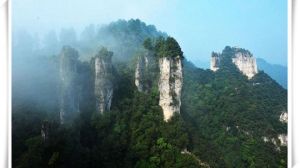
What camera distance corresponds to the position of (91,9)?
3592 millimetres

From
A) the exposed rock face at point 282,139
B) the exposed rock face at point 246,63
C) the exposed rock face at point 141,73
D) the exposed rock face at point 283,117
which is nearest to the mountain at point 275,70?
the exposed rock face at point 246,63

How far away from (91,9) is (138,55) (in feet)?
2.76

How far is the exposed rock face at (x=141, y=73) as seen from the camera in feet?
A: 14.1

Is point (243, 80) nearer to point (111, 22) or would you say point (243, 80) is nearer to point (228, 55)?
point (228, 55)

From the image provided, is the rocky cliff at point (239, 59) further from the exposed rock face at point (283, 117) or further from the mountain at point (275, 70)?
the exposed rock face at point (283, 117)

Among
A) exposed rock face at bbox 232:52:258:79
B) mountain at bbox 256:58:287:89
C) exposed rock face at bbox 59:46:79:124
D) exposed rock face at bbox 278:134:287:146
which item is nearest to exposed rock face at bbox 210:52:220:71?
exposed rock face at bbox 232:52:258:79

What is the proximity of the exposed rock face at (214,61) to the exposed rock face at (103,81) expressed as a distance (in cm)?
83

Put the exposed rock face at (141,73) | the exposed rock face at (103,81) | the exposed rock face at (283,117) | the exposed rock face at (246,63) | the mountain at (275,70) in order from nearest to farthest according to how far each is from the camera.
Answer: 1. the mountain at (275,70)
2. the exposed rock face at (283,117)
3. the exposed rock face at (246,63)
4. the exposed rock face at (103,81)
5. the exposed rock face at (141,73)

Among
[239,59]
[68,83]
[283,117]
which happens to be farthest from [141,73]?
[283,117]

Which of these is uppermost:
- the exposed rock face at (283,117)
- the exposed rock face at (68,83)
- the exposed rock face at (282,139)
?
the exposed rock face at (68,83)

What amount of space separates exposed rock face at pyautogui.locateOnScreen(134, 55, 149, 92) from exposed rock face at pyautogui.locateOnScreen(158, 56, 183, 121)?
0.19 meters

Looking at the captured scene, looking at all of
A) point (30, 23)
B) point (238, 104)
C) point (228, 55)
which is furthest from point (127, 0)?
point (238, 104)

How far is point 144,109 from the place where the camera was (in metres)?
4.25
